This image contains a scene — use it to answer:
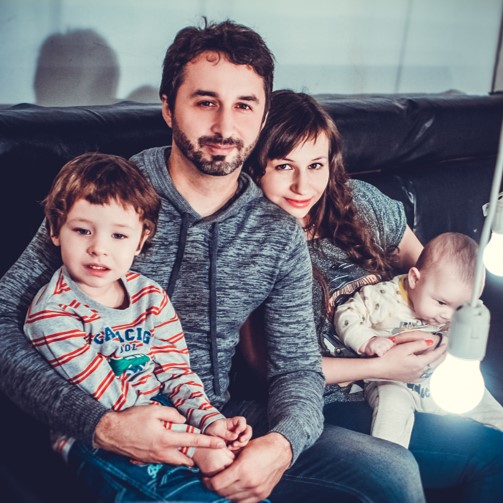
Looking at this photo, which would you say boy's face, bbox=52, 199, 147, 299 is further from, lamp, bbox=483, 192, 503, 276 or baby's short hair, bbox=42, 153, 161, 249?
lamp, bbox=483, 192, 503, 276

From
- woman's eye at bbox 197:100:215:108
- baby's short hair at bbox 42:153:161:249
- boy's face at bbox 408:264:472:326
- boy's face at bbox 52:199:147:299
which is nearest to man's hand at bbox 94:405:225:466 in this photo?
boy's face at bbox 52:199:147:299

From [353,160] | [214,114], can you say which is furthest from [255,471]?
[353,160]

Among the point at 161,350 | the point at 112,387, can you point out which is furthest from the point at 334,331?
the point at 112,387

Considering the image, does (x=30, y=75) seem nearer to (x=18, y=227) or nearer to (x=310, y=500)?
(x=18, y=227)

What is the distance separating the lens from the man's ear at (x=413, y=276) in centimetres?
177

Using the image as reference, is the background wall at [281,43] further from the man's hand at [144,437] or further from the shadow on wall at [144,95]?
the man's hand at [144,437]

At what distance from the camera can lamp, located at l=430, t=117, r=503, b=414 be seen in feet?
3.29

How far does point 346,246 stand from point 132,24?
0.83m

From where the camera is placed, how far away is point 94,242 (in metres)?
1.25

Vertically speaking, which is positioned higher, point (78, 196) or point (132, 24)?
point (132, 24)

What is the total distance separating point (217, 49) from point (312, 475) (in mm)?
827

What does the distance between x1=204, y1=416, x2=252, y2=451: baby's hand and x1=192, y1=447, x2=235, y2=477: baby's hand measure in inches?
1.1

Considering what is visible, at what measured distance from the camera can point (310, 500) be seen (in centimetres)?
141

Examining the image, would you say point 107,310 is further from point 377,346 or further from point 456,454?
point 456,454
